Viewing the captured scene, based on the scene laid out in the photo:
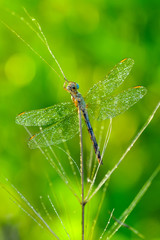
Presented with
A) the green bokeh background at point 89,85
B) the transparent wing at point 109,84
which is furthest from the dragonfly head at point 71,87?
the green bokeh background at point 89,85

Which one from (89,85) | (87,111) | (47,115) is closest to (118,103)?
(87,111)

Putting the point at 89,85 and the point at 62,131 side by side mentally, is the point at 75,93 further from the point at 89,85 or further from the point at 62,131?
the point at 89,85

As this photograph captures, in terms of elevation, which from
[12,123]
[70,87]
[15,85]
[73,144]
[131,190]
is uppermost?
[70,87]

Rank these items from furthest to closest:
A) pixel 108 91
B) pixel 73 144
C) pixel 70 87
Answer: pixel 73 144 < pixel 108 91 < pixel 70 87

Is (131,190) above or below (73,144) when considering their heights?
below

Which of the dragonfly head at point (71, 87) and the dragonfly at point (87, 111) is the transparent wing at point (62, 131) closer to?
the dragonfly at point (87, 111)

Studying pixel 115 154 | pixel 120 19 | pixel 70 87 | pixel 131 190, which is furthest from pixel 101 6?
pixel 70 87

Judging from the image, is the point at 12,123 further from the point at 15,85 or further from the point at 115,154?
the point at 115,154
